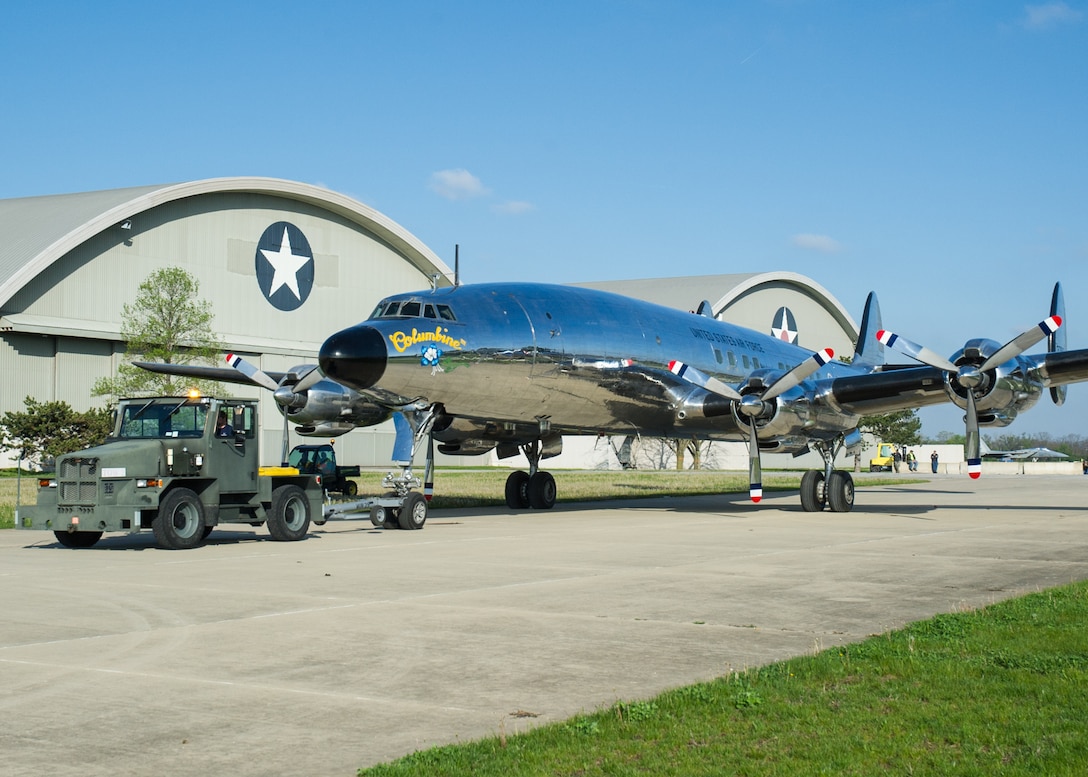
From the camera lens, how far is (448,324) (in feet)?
70.9

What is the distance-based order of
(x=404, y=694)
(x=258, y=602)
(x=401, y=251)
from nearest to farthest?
(x=404, y=694), (x=258, y=602), (x=401, y=251)

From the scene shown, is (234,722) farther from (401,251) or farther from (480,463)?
(480,463)

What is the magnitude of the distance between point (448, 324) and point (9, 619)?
39.9ft

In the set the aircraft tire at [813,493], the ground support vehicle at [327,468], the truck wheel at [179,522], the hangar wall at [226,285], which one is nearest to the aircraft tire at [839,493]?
the aircraft tire at [813,493]

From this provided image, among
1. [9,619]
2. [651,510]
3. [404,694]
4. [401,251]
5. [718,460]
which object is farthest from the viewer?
[718,460]

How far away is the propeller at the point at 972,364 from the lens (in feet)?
77.3

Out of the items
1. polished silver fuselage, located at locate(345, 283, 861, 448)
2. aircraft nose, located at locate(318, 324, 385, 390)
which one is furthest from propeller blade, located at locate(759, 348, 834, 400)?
aircraft nose, located at locate(318, 324, 385, 390)

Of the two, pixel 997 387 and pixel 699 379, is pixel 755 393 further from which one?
pixel 997 387

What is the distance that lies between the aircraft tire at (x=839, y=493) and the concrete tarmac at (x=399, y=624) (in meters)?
7.07

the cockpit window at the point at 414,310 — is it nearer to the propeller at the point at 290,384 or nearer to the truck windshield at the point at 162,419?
the propeller at the point at 290,384

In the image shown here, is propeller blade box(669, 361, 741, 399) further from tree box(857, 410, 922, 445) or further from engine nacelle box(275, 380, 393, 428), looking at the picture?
tree box(857, 410, 922, 445)

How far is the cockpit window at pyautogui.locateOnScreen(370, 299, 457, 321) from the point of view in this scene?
21.6 m

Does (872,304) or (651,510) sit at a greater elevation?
(872,304)

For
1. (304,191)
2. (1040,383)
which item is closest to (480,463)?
(304,191)
